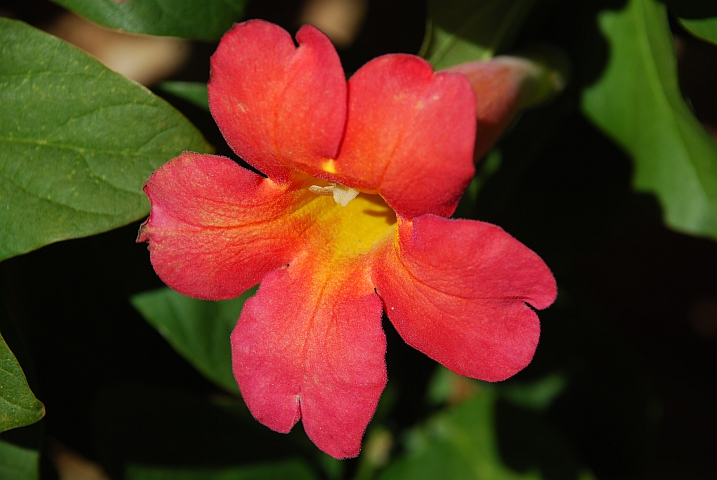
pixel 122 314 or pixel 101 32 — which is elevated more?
pixel 101 32

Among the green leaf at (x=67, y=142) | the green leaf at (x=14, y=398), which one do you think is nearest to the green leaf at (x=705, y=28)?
the green leaf at (x=67, y=142)

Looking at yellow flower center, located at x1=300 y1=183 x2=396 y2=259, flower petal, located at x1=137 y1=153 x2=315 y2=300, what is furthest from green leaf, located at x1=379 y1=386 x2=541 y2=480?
flower petal, located at x1=137 y1=153 x2=315 y2=300

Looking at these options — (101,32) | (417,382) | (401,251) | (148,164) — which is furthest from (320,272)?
(101,32)

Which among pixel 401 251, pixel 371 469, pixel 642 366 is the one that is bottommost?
pixel 371 469

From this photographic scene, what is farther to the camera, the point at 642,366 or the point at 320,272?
the point at 642,366

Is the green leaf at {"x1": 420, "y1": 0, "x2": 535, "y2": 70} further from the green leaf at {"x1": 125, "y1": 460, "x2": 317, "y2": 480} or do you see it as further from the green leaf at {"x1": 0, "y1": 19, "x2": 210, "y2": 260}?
the green leaf at {"x1": 125, "y1": 460, "x2": 317, "y2": 480}

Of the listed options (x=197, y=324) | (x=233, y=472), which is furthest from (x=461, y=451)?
(x=197, y=324)

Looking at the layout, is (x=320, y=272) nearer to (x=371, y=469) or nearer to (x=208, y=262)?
(x=208, y=262)
